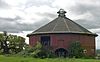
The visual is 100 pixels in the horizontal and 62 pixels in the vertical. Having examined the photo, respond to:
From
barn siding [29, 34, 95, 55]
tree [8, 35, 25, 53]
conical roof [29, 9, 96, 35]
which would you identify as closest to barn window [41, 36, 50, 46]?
barn siding [29, 34, 95, 55]

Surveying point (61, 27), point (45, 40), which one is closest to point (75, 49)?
point (61, 27)

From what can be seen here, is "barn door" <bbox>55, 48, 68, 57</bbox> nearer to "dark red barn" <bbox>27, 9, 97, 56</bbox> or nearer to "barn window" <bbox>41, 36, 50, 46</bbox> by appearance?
"dark red barn" <bbox>27, 9, 97, 56</bbox>

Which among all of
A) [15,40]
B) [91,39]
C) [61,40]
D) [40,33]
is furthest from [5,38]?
[91,39]

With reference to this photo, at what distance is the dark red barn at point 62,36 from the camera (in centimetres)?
6084

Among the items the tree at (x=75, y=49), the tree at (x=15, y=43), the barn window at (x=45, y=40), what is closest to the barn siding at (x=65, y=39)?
the barn window at (x=45, y=40)

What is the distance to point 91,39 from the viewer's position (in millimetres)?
64125

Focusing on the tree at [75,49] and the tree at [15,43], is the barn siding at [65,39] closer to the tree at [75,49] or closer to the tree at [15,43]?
the tree at [75,49]

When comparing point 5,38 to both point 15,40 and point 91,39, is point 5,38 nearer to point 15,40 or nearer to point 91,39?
→ point 15,40

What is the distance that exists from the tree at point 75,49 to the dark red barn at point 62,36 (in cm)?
141

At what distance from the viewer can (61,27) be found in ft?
205

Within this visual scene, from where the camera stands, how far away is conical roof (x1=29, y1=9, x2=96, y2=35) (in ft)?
201

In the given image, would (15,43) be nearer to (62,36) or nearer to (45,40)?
(45,40)

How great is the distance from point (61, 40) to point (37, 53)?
409 inches

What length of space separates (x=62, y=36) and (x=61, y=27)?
7.96 ft
